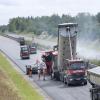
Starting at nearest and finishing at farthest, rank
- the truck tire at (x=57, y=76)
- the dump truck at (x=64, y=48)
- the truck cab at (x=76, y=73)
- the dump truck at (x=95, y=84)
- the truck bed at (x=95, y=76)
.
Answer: the truck bed at (x=95, y=76), the dump truck at (x=95, y=84), the truck cab at (x=76, y=73), the dump truck at (x=64, y=48), the truck tire at (x=57, y=76)

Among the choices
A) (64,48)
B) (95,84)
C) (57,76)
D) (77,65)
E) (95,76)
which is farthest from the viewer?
(57,76)

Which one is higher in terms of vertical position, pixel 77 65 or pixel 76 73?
pixel 77 65

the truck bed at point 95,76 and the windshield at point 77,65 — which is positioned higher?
the truck bed at point 95,76

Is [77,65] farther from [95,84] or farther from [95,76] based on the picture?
[95,76]

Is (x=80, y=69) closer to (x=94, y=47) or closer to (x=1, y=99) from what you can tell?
(x=1, y=99)

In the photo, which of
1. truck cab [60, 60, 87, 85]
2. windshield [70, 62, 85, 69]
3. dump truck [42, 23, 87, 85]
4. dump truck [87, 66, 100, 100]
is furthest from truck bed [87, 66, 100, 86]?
dump truck [42, 23, 87, 85]

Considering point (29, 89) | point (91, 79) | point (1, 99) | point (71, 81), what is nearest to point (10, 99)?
point (1, 99)

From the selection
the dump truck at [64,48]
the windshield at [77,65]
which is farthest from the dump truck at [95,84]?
the dump truck at [64,48]

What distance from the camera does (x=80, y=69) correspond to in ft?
125

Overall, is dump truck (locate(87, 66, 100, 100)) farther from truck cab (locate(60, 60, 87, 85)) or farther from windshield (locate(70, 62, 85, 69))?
windshield (locate(70, 62, 85, 69))

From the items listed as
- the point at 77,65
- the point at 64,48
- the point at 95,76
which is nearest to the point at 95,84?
the point at 95,76

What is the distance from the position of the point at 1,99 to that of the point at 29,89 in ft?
36.8

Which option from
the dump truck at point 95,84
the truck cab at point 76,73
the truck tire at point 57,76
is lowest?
the truck tire at point 57,76

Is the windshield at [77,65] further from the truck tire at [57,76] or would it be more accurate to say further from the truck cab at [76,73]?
the truck tire at [57,76]
